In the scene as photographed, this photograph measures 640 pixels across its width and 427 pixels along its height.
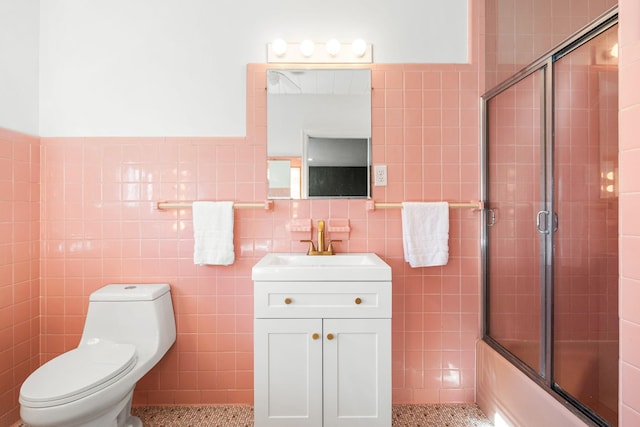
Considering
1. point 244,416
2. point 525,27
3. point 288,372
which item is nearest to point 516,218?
point 525,27

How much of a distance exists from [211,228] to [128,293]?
51 centimetres

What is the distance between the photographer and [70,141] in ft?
6.07

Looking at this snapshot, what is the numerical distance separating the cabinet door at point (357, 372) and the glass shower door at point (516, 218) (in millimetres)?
692

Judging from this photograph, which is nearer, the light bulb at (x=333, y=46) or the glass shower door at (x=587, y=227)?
the glass shower door at (x=587, y=227)

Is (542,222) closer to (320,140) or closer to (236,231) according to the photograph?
(320,140)

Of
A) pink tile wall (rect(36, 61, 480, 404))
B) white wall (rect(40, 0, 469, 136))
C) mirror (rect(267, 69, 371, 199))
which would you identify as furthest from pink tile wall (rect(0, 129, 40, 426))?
mirror (rect(267, 69, 371, 199))

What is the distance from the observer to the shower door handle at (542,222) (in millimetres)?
1460

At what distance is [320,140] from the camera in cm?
186

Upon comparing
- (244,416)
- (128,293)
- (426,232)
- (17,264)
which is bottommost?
(244,416)

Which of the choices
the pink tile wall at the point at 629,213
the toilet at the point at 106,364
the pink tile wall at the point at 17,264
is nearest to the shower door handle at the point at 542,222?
the pink tile wall at the point at 629,213

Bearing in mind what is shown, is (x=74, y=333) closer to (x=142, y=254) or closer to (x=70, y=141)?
(x=142, y=254)

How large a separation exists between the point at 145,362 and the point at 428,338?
145cm

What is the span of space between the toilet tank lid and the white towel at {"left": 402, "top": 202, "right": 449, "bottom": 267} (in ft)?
4.34

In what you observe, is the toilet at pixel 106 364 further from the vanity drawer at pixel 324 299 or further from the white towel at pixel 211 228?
the vanity drawer at pixel 324 299
